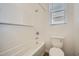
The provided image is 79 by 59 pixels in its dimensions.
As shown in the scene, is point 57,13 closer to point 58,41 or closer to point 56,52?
point 58,41

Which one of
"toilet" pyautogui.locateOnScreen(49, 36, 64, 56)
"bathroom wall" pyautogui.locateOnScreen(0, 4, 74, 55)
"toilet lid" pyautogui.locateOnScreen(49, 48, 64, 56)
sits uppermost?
"bathroom wall" pyautogui.locateOnScreen(0, 4, 74, 55)

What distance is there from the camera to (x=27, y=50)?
1.63m

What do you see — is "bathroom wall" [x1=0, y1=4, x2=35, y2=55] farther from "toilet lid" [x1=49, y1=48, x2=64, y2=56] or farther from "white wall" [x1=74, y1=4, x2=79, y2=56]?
"white wall" [x1=74, y1=4, x2=79, y2=56]

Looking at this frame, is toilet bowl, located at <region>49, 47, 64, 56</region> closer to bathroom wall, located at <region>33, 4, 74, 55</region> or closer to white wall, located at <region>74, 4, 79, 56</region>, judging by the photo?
bathroom wall, located at <region>33, 4, 74, 55</region>

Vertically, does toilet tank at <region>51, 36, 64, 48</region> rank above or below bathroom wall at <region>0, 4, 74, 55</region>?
below

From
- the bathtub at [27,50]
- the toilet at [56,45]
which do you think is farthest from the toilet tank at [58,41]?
the bathtub at [27,50]

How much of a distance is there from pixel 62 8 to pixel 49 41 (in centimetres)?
52

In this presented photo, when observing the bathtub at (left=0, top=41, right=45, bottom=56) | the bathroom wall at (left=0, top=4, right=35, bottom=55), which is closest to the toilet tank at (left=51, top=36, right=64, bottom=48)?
the bathtub at (left=0, top=41, right=45, bottom=56)

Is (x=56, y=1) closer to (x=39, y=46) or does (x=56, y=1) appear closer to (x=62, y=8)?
(x=62, y=8)

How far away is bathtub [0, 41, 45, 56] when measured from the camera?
1586 millimetres

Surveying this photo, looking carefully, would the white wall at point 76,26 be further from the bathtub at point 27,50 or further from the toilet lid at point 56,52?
the bathtub at point 27,50

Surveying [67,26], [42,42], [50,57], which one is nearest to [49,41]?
[42,42]

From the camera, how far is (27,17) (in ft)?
5.44

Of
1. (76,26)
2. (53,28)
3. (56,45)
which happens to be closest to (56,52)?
(56,45)
